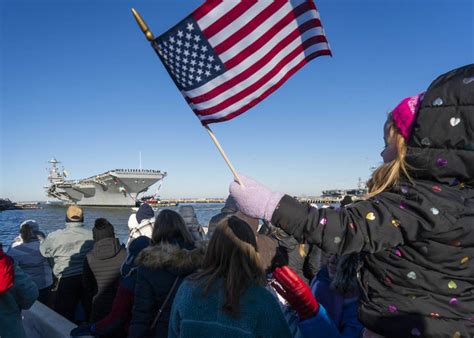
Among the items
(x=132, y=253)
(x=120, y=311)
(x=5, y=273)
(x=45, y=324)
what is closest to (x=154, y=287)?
(x=120, y=311)

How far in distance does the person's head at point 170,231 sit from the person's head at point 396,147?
5.22 feet

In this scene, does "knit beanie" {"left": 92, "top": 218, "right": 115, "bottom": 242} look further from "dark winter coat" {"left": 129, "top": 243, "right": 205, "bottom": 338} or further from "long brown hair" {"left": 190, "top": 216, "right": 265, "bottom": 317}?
"long brown hair" {"left": 190, "top": 216, "right": 265, "bottom": 317}

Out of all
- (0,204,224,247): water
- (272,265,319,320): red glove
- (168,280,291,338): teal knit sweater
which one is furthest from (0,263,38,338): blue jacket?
(0,204,224,247): water

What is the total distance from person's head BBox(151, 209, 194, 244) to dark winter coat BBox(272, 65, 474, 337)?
1.52 meters

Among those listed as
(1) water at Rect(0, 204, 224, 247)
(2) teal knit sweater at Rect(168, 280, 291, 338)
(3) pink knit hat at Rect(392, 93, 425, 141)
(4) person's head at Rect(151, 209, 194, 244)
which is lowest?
(1) water at Rect(0, 204, 224, 247)

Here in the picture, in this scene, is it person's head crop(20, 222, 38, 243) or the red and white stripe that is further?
person's head crop(20, 222, 38, 243)

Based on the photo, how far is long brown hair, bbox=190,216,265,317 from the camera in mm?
1621

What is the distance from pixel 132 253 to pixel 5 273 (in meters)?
0.92

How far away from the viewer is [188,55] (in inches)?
78.8

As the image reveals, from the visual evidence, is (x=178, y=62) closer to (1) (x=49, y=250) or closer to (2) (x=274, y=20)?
(2) (x=274, y=20)

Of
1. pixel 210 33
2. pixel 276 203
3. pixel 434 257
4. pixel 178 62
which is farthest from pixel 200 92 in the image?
pixel 434 257

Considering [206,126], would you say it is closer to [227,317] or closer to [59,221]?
[227,317]

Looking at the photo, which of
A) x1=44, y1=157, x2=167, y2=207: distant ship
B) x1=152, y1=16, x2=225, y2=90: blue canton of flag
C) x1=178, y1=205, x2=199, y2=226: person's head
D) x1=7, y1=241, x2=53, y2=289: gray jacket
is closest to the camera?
x1=152, y1=16, x2=225, y2=90: blue canton of flag

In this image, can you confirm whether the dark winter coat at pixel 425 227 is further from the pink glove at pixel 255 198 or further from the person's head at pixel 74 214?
the person's head at pixel 74 214
